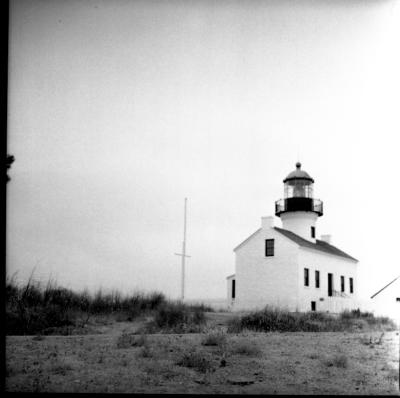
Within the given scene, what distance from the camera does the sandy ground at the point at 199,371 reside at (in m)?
6.54

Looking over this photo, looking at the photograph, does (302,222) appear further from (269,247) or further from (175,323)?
(175,323)

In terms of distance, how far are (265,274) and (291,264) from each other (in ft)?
4.80

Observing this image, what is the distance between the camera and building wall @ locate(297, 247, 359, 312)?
25.1 m

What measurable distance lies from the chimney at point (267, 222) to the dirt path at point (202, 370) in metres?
15.6

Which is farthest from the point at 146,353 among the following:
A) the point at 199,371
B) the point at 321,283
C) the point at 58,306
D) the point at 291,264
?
the point at 321,283

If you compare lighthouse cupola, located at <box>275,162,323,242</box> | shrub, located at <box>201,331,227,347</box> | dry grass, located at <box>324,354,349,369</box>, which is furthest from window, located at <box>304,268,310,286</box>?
dry grass, located at <box>324,354,349,369</box>

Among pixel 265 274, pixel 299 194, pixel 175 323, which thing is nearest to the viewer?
pixel 175 323

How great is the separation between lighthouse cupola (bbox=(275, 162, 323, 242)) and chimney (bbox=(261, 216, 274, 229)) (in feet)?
9.18

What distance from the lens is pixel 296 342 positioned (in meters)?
10.1

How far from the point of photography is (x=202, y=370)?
7406mm

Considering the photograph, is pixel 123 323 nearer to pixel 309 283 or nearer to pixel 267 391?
pixel 267 391

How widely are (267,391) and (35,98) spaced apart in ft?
21.3

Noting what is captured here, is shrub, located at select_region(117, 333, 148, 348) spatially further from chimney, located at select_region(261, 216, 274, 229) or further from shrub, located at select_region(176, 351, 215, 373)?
chimney, located at select_region(261, 216, 274, 229)

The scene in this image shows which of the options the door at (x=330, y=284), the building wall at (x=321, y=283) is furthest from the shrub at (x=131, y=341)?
the door at (x=330, y=284)
